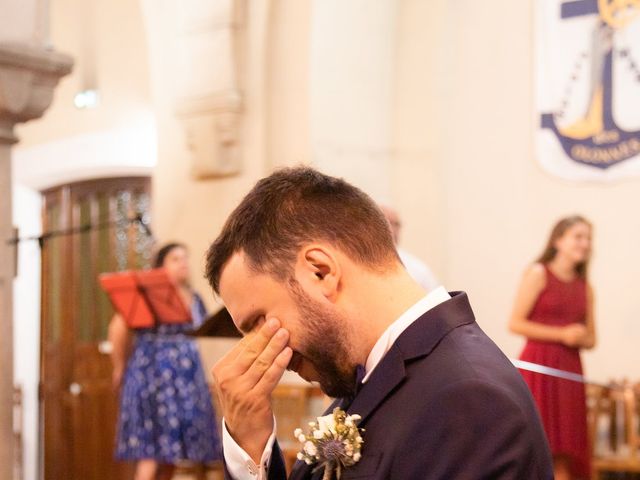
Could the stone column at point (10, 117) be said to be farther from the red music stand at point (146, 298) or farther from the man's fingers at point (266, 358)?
the man's fingers at point (266, 358)

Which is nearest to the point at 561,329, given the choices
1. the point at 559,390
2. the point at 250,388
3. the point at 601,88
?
the point at 559,390

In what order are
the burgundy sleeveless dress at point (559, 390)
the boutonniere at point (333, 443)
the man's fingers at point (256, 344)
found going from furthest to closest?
the burgundy sleeveless dress at point (559, 390), the man's fingers at point (256, 344), the boutonniere at point (333, 443)

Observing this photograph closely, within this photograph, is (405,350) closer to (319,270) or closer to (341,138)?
(319,270)

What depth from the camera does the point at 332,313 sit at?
1.61 meters

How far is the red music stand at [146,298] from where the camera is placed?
597 centimetres

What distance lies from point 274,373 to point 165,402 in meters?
4.82

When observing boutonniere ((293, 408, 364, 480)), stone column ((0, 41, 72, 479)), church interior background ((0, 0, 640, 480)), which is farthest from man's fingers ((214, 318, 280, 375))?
church interior background ((0, 0, 640, 480))

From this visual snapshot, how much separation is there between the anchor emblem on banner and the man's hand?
570 centimetres

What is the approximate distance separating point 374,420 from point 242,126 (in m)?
5.62

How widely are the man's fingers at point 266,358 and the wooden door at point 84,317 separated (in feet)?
22.8

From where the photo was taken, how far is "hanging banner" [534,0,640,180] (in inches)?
274

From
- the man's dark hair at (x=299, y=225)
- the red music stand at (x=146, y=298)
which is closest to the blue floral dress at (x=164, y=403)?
the red music stand at (x=146, y=298)

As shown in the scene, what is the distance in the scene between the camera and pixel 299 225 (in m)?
1.61

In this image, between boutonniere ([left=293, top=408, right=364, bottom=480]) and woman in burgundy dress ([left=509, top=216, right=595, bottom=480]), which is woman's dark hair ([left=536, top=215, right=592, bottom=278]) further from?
boutonniere ([left=293, top=408, right=364, bottom=480])
